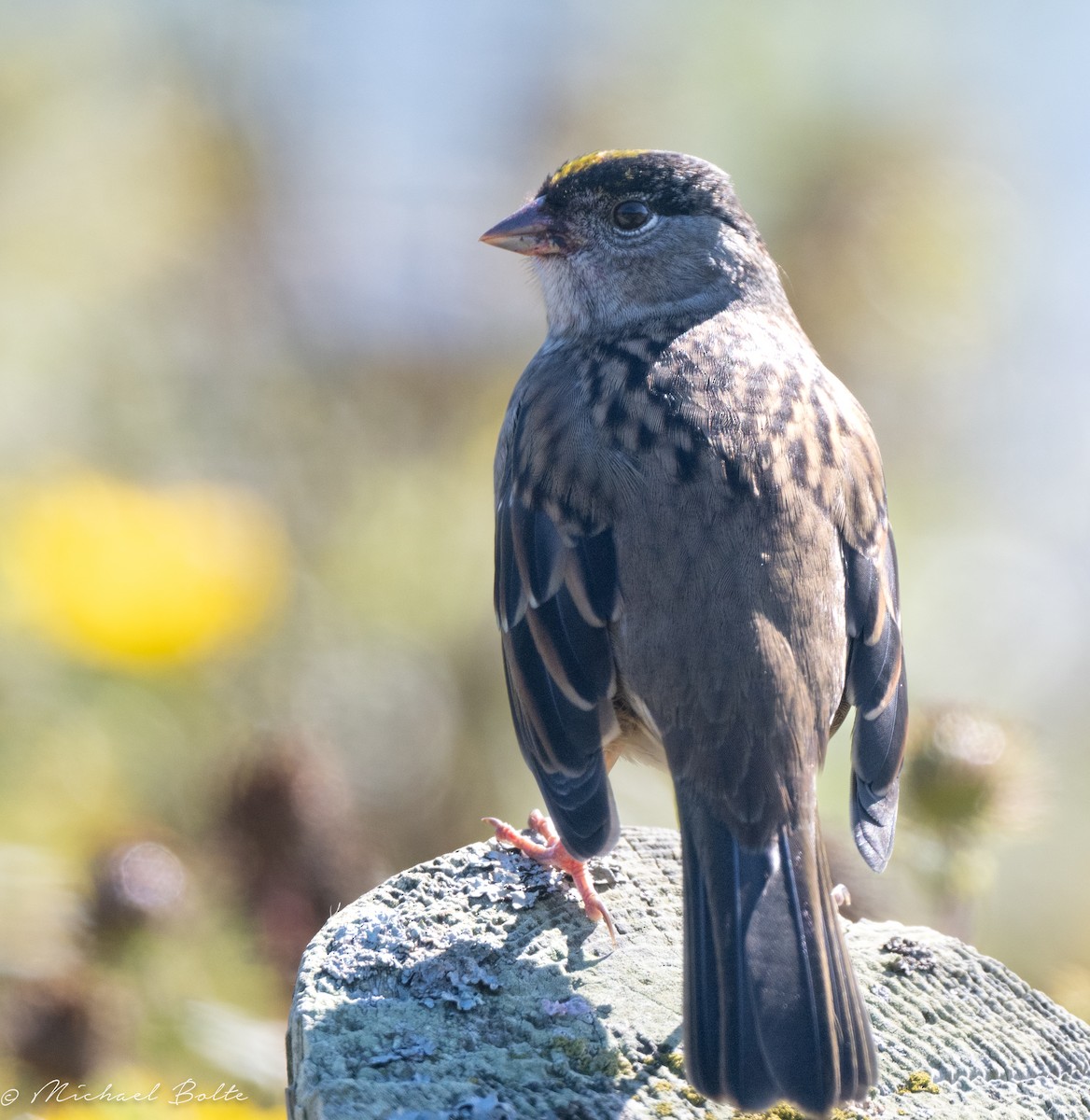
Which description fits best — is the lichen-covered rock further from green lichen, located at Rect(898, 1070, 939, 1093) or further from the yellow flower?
the yellow flower

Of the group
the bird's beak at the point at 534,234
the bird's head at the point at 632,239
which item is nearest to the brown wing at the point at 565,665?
the bird's head at the point at 632,239

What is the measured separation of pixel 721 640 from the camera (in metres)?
2.84

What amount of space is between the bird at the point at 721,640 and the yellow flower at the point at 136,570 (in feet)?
6.92

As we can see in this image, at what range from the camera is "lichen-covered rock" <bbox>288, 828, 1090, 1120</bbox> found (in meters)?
2.31

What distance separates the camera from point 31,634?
5195 millimetres

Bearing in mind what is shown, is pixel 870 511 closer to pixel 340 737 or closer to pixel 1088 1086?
pixel 1088 1086

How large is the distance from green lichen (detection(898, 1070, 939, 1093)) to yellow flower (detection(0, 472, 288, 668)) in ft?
10.8

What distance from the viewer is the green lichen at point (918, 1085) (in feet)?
8.43

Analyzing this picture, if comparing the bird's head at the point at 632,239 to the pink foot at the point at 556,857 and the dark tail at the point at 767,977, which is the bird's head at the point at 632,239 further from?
the dark tail at the point at 767,977

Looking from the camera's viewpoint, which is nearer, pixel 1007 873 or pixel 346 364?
pixel 1007 873

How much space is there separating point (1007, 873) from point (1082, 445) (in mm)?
2071

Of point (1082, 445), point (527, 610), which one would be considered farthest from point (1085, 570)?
point (527, 610)

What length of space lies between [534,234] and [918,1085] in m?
2.31

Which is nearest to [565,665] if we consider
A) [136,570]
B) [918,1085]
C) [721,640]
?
[721,640]
